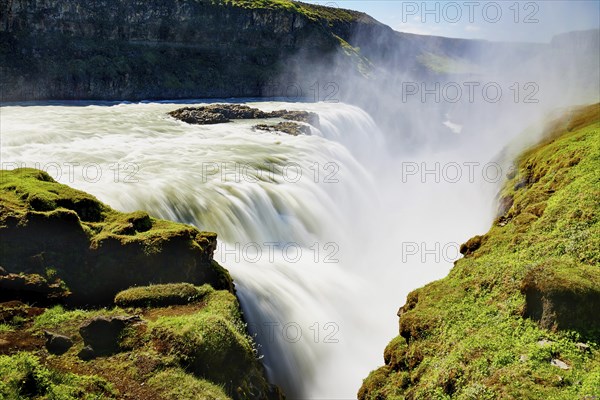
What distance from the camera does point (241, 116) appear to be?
5866cm

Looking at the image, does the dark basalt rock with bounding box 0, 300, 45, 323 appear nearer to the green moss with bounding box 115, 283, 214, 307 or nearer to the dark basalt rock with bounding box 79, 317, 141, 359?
the dark basalt rock with bounding box 79, 317, 141, 359

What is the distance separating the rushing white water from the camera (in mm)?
17250

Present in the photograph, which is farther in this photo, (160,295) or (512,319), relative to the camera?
(160,295)

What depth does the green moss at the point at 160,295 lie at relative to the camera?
40.5 feet

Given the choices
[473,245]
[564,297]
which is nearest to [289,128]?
[473,245]

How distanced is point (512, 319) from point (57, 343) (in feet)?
34.4

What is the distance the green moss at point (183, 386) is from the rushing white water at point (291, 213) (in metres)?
4.92

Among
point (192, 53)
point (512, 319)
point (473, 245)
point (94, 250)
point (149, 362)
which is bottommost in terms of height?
point (149, 362)

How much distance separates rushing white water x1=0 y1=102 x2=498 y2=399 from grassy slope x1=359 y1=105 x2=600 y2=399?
3.60 m

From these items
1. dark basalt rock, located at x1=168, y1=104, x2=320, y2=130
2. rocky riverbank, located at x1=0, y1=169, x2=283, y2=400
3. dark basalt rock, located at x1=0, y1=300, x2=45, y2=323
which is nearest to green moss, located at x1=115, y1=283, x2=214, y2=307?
rocky riverbank, located at x1=0, y1=169, x2=283, y2=400

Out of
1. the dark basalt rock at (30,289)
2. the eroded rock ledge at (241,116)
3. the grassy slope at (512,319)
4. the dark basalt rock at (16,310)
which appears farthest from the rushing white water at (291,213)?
the dark basalt rock at (16,310)

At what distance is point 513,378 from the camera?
981 centimetres

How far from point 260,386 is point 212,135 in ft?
118

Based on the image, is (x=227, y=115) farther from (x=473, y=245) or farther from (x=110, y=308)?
(x=110, y=308)
